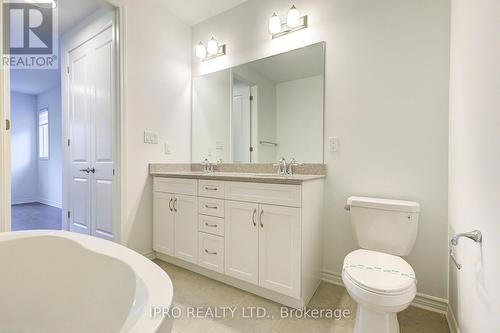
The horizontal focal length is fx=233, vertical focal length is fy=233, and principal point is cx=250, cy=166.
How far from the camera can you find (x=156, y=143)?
2350mm

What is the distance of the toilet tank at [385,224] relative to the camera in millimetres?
1401

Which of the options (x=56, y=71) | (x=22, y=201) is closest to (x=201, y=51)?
(x=56, y=71)

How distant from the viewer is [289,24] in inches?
76.9

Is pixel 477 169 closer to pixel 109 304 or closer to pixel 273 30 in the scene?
pixel 109 304

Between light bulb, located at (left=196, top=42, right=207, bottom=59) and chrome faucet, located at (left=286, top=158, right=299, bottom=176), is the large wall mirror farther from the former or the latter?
light bulb, located at (left=196, top=42, right=207, bottom=59)

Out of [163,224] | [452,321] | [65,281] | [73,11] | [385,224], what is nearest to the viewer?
[65,281]

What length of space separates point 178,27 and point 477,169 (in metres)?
2.79

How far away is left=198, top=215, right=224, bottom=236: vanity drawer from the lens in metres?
1.78

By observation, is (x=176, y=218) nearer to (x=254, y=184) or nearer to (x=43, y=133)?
(x=254, y=184)

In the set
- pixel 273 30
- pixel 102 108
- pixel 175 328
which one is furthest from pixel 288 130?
pixel 102 108

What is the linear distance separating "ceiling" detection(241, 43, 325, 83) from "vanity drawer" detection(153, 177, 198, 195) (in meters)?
1.20

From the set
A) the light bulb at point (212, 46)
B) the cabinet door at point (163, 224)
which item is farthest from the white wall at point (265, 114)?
the cabinet door at point (163, 224)

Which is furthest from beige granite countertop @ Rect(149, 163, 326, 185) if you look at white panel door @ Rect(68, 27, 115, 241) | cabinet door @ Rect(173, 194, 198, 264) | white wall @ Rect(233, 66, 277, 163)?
white panel door @ Rect(68, 27, 115, 241)

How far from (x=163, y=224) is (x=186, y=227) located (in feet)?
1.08
